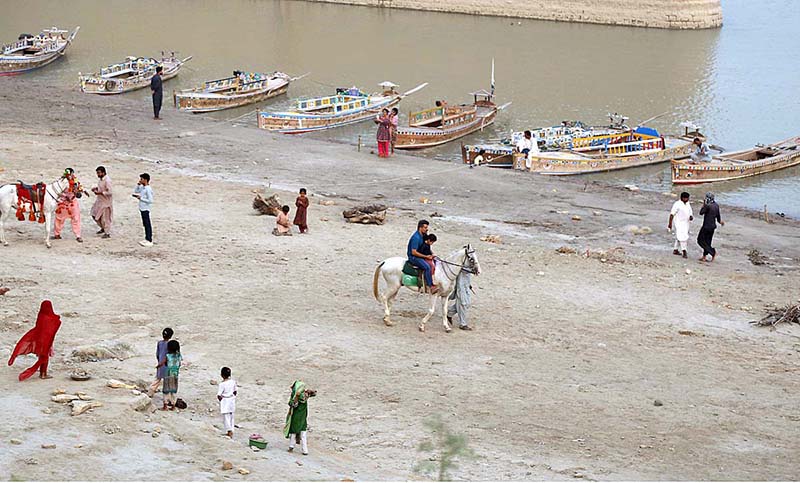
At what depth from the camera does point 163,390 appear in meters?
12.5

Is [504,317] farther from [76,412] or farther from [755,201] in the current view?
[755,201]

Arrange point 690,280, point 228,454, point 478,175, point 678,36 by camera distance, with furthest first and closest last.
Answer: point 678,36
point 478,175
point 690,280
point 228,454

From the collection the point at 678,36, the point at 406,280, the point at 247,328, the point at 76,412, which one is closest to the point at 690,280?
the point at 406,280

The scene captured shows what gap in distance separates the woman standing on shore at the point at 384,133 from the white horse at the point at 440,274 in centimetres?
1544

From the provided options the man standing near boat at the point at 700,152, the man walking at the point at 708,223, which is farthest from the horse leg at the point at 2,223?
the man standing near boat at the point at 700,152

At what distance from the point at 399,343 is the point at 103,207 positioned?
6.50 meters

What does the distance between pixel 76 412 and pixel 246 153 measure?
19.6 meters

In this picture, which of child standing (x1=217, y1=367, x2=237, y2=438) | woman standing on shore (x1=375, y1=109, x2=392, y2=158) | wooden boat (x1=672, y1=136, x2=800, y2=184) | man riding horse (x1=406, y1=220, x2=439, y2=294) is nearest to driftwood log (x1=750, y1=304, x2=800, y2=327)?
man riding horse (x1=406, y1=220, x2=439, y2=294)

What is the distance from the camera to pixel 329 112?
127 feet

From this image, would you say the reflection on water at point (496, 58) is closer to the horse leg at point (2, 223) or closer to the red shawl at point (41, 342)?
the horse leg at point (2, 223)

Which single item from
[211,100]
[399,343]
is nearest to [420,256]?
[399,343]

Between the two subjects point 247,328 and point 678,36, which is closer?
point 247,328

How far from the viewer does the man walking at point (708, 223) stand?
21.5 m

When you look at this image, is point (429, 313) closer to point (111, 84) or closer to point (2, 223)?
point (2, 223)
